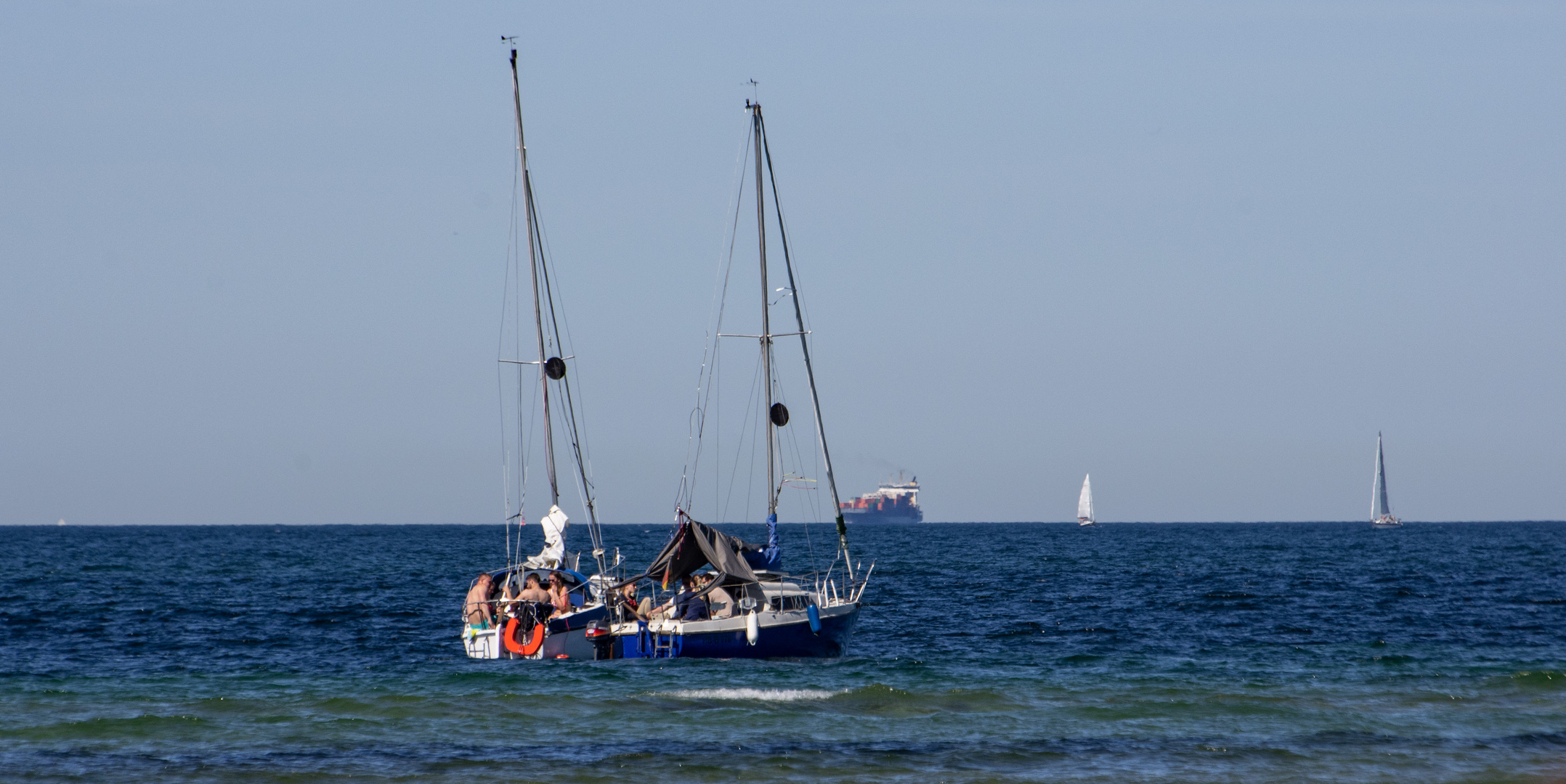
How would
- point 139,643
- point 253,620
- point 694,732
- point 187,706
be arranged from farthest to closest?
point 253,620
point 139,643
point 187,706
point 694,732

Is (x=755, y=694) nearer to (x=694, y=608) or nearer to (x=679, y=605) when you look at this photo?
(x=694, y=608)

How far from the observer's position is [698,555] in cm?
3547

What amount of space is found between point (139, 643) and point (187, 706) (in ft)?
46.1

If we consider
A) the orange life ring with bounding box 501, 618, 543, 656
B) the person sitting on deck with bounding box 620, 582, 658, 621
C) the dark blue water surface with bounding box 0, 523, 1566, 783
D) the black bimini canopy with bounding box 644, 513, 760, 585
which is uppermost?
the black bimini canopy with bounding box 644, 513, 760, 585

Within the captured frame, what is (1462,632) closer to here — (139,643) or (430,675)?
(430,675)

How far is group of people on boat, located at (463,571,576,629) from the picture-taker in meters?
35.3

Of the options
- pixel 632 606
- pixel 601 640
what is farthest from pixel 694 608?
pixel 601 640

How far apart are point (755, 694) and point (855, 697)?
2113mm

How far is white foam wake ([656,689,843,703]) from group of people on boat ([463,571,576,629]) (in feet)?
22.0

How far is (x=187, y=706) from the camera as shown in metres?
27.9

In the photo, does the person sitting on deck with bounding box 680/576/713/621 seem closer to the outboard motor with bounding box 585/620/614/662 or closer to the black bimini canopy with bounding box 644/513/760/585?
the black bimini canopy with bounding box 644/513/760/585

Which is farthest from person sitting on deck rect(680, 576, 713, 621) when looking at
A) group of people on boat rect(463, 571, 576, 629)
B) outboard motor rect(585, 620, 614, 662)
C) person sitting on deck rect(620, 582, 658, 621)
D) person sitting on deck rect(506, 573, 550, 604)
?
person sitting on deck rect(506, 573, 550, 604)

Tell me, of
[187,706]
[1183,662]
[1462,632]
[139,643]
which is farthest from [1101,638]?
[139,643]

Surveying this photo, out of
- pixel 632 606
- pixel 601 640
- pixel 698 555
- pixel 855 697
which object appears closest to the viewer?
pixel 855 697
